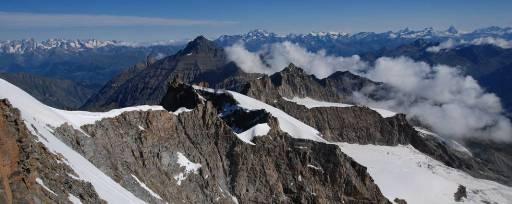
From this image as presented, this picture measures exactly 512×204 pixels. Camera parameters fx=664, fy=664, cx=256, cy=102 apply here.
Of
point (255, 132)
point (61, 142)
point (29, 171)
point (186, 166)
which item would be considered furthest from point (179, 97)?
point (29, 171)

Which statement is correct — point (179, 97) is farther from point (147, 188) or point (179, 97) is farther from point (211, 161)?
point (147, 188)

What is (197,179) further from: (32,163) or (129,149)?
(32,163)

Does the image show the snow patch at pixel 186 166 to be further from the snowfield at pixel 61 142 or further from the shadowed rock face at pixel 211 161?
the snowfield at pixel 61 142

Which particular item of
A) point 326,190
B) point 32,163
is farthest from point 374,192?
point 32,163

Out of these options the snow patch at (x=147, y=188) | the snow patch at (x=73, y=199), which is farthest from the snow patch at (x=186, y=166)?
the snow patch at (x=73, y=199)

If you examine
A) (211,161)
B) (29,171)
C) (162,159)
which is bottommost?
(211,161)
